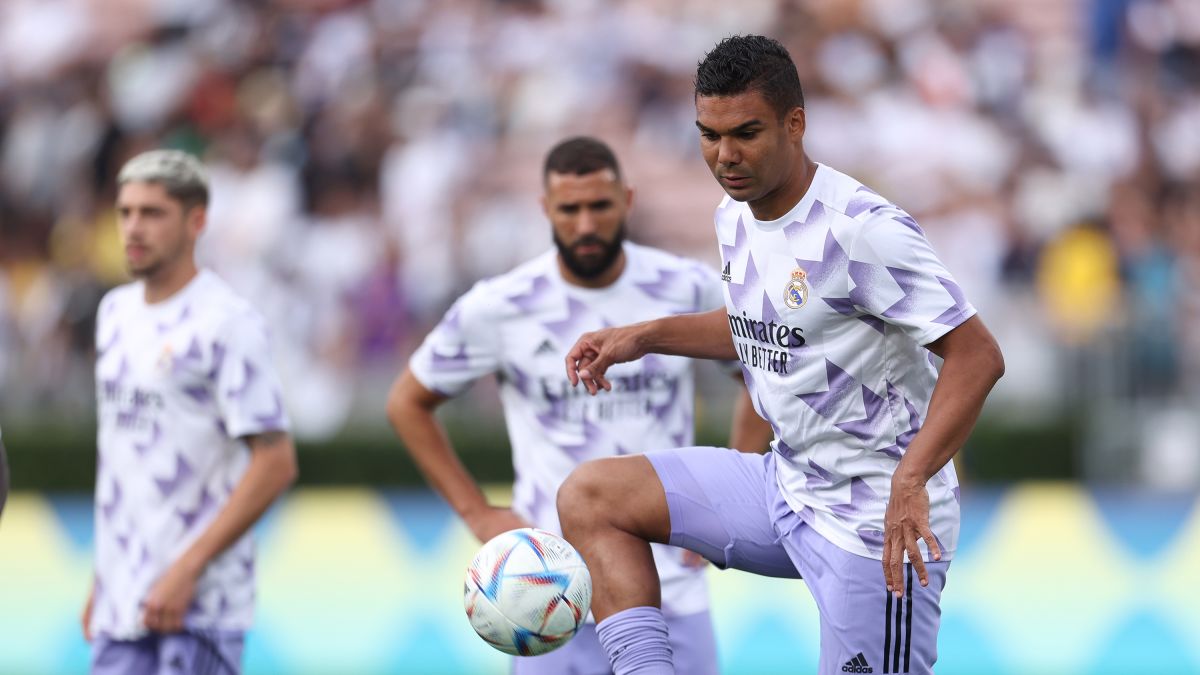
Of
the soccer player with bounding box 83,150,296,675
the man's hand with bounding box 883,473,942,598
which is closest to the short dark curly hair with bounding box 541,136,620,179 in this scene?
the soccer player with bounding box 83,150,296,675

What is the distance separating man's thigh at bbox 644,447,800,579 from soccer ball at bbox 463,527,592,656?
14.6 inches

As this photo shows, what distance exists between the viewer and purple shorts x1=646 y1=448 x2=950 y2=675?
497 cm

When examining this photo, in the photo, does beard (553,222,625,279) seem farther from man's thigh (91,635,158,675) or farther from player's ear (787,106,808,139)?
man's thigh (91,635,158,675)

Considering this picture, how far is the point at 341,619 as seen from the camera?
1104 centimetres

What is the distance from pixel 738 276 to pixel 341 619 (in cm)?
649

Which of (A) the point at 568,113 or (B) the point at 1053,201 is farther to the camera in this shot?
(A) the point at 568,113

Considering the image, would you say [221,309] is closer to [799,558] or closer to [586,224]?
[586,224]

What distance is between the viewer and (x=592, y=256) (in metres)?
6.55

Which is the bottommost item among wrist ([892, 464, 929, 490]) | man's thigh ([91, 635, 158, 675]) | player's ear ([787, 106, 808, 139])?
man's thigh ([91, 635, 158, 675])

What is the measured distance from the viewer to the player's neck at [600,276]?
664 centimetres

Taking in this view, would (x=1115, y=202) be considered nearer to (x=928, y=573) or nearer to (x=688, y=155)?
(x=688, y=155)

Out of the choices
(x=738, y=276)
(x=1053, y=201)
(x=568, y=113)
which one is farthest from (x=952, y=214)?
(x=738, y=276)

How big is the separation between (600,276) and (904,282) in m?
2.04

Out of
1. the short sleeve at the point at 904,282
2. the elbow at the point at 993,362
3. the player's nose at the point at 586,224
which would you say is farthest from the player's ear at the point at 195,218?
the elbow at the point at 993,362
